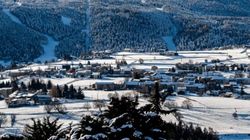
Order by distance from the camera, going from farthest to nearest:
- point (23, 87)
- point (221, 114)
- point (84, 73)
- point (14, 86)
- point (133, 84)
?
point (84, 73)
point (133, 84)
point (23, 87)
point (14, 86)
point (221, 114)

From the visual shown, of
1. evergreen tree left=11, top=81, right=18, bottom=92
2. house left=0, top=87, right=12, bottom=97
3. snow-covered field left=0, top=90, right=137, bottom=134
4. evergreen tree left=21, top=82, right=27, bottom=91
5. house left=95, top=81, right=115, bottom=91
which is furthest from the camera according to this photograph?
evergreen tree left=21, top=82, right=27, bottom=91

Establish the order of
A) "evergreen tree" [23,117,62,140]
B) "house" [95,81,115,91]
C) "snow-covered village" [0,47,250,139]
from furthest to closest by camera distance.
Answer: "house" [95,81,115,91] → "snow-covered village" [0,47,250,139] → "evergreen tree" [23,117,62,140]

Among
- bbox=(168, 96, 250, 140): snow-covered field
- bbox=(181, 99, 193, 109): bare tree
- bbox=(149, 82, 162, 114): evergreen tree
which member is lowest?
bbox=(168, 96, 250, 140): snow-covered field

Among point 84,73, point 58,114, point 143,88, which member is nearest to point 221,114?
point 58,114

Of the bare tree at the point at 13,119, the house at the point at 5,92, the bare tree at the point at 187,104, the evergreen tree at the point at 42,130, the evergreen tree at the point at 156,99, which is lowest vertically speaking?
the bare tree at the point at 187,104

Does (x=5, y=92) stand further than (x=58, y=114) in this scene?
Yes

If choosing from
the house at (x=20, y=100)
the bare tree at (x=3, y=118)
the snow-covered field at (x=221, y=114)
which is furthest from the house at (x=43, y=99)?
the snow-covered field at (x=221, y=114)

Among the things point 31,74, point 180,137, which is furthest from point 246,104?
point 31,74

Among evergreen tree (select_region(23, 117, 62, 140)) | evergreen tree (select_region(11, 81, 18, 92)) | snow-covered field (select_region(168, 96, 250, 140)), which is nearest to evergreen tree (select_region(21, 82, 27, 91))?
evergreen tree (select_region(11, 81, 18, 92))

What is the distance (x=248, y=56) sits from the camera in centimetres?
17675

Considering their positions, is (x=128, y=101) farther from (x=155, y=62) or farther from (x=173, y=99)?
(x=155, y=62)

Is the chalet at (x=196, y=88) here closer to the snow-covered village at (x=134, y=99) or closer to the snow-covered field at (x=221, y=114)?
Answer: the snow-covered village at (x=134, y=99)

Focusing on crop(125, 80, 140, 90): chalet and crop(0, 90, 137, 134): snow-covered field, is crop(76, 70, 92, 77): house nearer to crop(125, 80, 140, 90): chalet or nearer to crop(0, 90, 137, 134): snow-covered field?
crop(125, 80, 140, 90): chalet

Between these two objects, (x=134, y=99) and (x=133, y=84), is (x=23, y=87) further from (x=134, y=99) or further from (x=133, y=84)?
(x=134, y=99)
